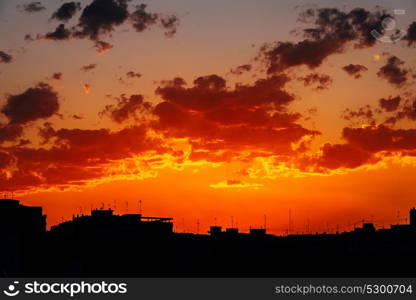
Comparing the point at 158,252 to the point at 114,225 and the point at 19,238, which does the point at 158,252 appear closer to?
the point at 114,225

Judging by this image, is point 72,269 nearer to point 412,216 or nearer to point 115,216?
point 115,216

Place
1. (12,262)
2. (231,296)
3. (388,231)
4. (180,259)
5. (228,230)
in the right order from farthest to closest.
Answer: (228,230)
(388,231)
(180,259)
(12,262)
(231,296)

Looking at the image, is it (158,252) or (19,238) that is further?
(158,252)

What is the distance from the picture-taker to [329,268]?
7225 cm

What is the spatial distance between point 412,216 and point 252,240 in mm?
21913

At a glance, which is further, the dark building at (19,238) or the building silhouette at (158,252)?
the building silhouette at (158,252)

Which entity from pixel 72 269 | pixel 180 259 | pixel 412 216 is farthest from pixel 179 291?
pixel 412 216

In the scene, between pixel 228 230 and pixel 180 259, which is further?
pixel 228 230

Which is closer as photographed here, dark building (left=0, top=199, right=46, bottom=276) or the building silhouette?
dark building (left=0, top=199, right=46, bottom=276)

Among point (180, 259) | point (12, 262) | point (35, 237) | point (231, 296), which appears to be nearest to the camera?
point (231, 296)

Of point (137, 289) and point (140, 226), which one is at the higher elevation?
point (140, 226)

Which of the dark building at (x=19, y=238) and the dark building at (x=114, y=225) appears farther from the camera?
the dark building at (x=114, y=225)

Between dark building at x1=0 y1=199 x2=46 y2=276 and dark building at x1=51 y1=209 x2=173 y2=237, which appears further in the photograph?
dark building at x1=51 y1=209 x2=173 y2=237

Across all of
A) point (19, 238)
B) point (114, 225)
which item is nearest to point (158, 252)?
point (114, 225)
